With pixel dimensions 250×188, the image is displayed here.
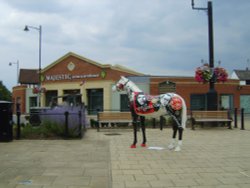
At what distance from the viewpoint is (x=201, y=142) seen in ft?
37.8

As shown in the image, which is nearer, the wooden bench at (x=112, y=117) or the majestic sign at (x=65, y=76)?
the wooden bench at (x=112, y=117)

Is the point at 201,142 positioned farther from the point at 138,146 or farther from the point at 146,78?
the point at 146,78

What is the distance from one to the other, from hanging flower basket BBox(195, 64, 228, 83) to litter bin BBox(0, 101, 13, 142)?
34.5 feet

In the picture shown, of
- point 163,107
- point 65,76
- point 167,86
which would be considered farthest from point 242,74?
point 163,107

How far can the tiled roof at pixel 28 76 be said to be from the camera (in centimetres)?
6538

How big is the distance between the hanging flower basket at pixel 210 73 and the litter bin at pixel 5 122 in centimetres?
1053

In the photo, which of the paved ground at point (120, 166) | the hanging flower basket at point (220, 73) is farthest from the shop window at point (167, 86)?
the paved ground at point (120, 166)

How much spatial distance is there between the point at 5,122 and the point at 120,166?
5.71m

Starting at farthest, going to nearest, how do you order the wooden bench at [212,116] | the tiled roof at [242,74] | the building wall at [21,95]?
the tiled roof at [242,74]
the building wall at [21,95]
the wooden bench at [212,116]

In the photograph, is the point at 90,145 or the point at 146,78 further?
the point at 146,78

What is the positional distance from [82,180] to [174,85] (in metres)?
33.4

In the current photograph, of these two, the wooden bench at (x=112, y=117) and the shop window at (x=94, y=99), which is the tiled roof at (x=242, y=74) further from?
the wooden bench at (x=112, y=117)

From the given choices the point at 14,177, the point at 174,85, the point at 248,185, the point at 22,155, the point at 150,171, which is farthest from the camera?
the point at 174,85

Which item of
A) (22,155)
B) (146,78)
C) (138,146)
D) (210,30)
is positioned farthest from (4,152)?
(146,78)
